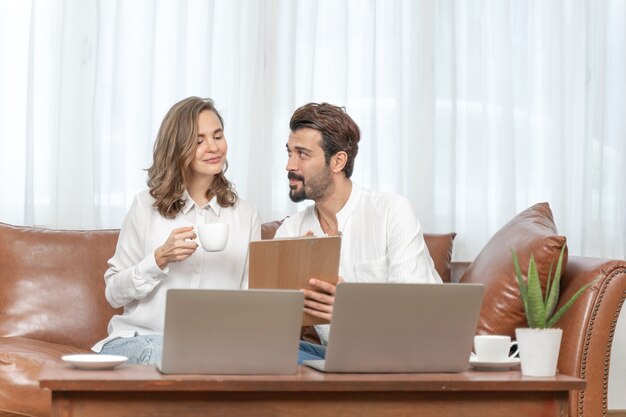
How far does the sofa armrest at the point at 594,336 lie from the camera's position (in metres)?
2.35

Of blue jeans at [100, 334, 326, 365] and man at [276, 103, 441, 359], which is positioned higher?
man at [276, 103, 441, 359]

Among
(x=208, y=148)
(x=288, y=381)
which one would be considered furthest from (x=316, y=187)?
(x=288, y=381)

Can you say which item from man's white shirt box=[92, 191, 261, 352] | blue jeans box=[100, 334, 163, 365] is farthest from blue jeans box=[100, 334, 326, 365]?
man's white shirt box=[92, 191, 261, 352]

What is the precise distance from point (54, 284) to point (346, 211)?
1085 millimetres

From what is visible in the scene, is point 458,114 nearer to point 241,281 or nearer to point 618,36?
point 618,36

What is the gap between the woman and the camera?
A: 2764mm

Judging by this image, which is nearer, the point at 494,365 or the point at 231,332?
the point at 231,332

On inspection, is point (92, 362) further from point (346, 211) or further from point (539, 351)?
point (346, 211)

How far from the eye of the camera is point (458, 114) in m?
3.77

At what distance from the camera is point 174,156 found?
2.80 m

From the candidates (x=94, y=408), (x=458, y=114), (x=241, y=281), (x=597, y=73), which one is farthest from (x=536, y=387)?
(x=597, y=73)

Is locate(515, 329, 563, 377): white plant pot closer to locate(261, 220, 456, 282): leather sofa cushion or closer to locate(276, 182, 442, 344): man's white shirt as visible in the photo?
locate(276, 182, 442, 344): man's white shirt

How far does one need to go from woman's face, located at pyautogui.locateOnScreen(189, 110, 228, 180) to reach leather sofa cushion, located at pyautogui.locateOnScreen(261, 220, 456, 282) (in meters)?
0.51

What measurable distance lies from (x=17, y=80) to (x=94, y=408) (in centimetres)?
231
